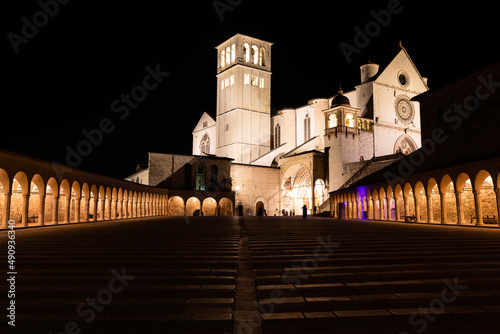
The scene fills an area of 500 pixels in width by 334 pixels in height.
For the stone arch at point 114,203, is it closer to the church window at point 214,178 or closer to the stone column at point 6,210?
the stone column at point 6,210

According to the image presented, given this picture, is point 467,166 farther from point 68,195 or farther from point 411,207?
point 68,195

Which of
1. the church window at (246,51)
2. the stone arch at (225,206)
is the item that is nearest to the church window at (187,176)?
the stone arch at (225,206)

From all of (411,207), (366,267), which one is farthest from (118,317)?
(411,207)

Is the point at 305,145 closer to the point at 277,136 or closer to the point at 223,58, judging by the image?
the point at 277,136

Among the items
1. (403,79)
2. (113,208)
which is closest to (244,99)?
(403,79)

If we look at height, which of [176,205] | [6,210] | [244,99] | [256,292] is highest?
[244,99]

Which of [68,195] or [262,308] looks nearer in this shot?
[262,308]

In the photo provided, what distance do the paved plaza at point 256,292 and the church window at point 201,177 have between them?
128 feet

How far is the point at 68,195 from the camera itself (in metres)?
21.5

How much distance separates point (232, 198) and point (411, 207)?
A: 2371 cm

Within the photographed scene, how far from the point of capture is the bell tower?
57.7 metres

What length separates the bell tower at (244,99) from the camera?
5772cm

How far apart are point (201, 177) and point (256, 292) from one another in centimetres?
4259

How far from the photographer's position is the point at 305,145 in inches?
1897
